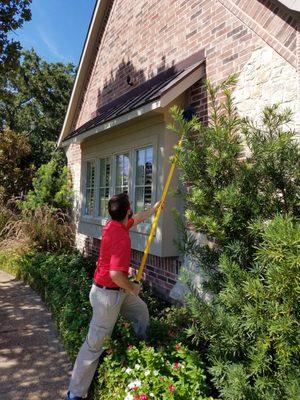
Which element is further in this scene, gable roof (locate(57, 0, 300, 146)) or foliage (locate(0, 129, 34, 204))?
foliage (locate(0, 129, 34, 204))

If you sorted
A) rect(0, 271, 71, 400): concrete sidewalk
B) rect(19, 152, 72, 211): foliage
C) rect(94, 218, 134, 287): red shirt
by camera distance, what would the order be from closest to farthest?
rect(94, 218, 134, 287): red shirt
rect(0, 271, 71, 400): concrete sidewalk
rect(19, 152, 72, 211): foliage

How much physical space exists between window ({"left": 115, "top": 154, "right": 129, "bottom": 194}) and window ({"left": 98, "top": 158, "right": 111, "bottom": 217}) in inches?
19.1

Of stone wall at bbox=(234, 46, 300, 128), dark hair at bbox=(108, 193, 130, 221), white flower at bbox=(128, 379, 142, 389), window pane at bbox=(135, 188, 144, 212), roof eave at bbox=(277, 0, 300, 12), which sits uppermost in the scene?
roof eave at bbox=(277, 0, 300, 12)

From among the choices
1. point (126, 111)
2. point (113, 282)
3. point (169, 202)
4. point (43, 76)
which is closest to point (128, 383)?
point (113, 282)

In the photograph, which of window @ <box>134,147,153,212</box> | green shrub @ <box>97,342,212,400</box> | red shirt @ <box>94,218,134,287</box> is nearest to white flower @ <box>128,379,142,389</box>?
green shrub @ <box>97,342,212,400</box>

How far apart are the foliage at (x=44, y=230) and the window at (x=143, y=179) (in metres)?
4.30

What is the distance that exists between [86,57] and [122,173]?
4660 mm

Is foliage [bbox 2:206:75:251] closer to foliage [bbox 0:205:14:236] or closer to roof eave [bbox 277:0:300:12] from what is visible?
foliage [bbox 0:205:14:236]

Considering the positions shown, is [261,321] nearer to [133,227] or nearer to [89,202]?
[133,227]

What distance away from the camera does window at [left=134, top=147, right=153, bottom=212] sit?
6.18 meters

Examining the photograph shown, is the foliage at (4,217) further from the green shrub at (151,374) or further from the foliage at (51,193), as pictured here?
the green shrub at (151,374)

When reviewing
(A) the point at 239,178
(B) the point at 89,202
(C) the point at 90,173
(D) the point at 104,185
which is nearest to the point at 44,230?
(B) the point at 89,202

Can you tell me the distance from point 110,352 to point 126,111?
3.46 metres

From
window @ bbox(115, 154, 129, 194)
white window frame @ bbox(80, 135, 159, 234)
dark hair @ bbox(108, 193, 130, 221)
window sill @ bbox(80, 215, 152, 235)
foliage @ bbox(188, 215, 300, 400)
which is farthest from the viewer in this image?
window @ bbox(115, 154, 129, 194)
